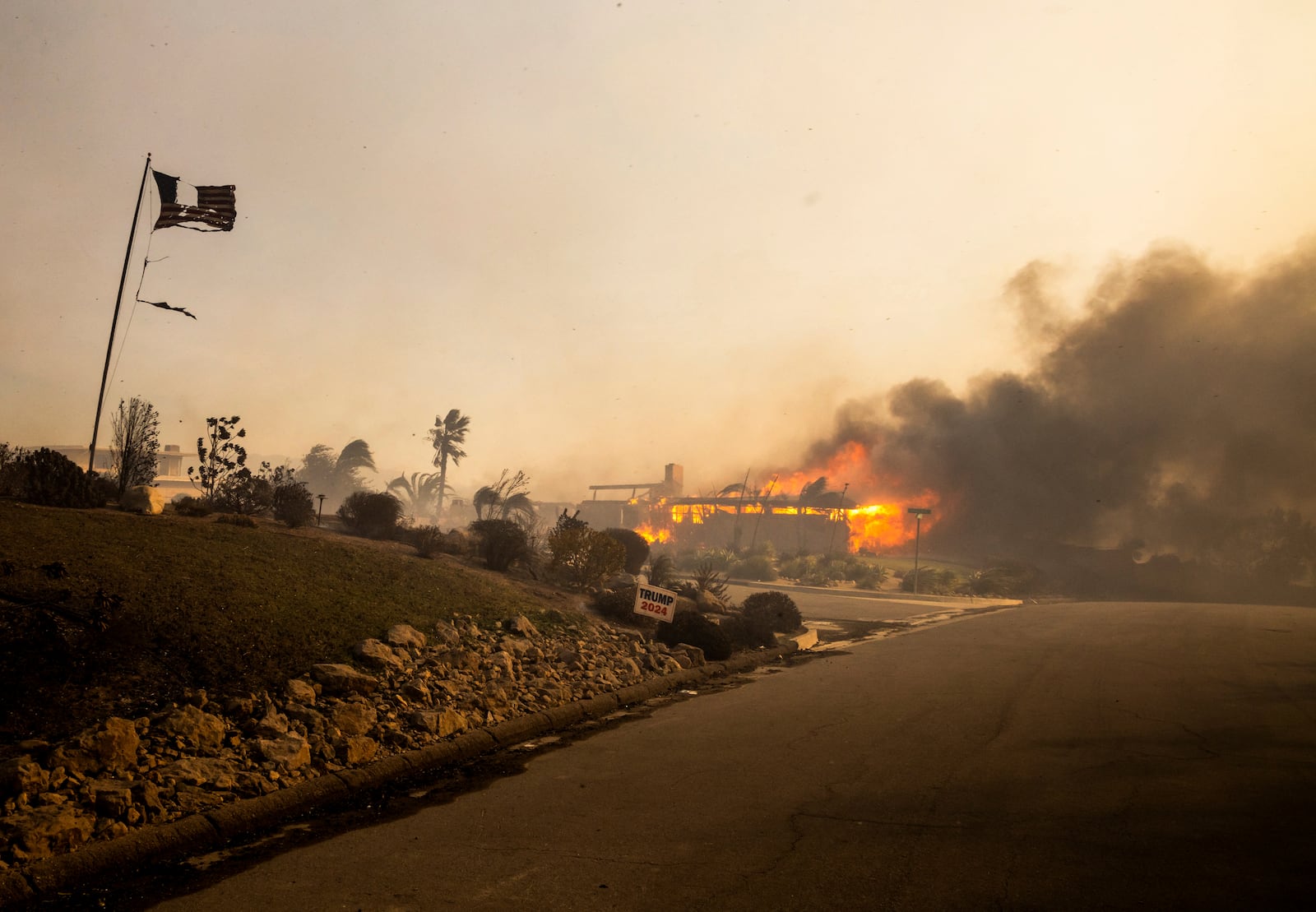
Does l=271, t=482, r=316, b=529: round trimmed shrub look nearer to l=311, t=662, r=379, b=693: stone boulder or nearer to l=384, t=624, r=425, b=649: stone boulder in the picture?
l=384, t=624, r=425, b=649: stone boulder

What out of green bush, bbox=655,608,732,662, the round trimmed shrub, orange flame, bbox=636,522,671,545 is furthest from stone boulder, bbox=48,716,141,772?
orange flame, bbox=636,522,671,545

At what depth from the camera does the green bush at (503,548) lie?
726 inches

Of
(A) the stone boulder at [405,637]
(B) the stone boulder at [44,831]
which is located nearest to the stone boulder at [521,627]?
(A) the stone boulder at [405,637]

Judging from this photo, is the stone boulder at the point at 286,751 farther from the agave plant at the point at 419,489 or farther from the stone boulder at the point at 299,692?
the agave plant at the point at 419,489

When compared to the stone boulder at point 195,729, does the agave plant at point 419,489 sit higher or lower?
higher

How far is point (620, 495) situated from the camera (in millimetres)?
122062

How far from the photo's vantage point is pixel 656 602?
1349 cm

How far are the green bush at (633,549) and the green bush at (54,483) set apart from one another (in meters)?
15.6

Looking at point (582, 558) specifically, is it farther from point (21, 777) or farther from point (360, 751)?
point (21, 777)

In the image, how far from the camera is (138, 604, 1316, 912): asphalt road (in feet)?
14.6

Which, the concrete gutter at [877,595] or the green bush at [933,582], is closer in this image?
the concrete gutter at [877,595]

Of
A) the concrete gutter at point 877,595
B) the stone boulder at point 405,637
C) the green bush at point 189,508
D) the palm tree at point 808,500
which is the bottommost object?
the concrete gutter at point 877,595

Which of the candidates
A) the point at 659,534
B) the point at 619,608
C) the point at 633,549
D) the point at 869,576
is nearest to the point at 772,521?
the point at 659,534

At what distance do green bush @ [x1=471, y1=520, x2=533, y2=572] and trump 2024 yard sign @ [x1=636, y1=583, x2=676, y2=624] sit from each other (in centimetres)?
579
